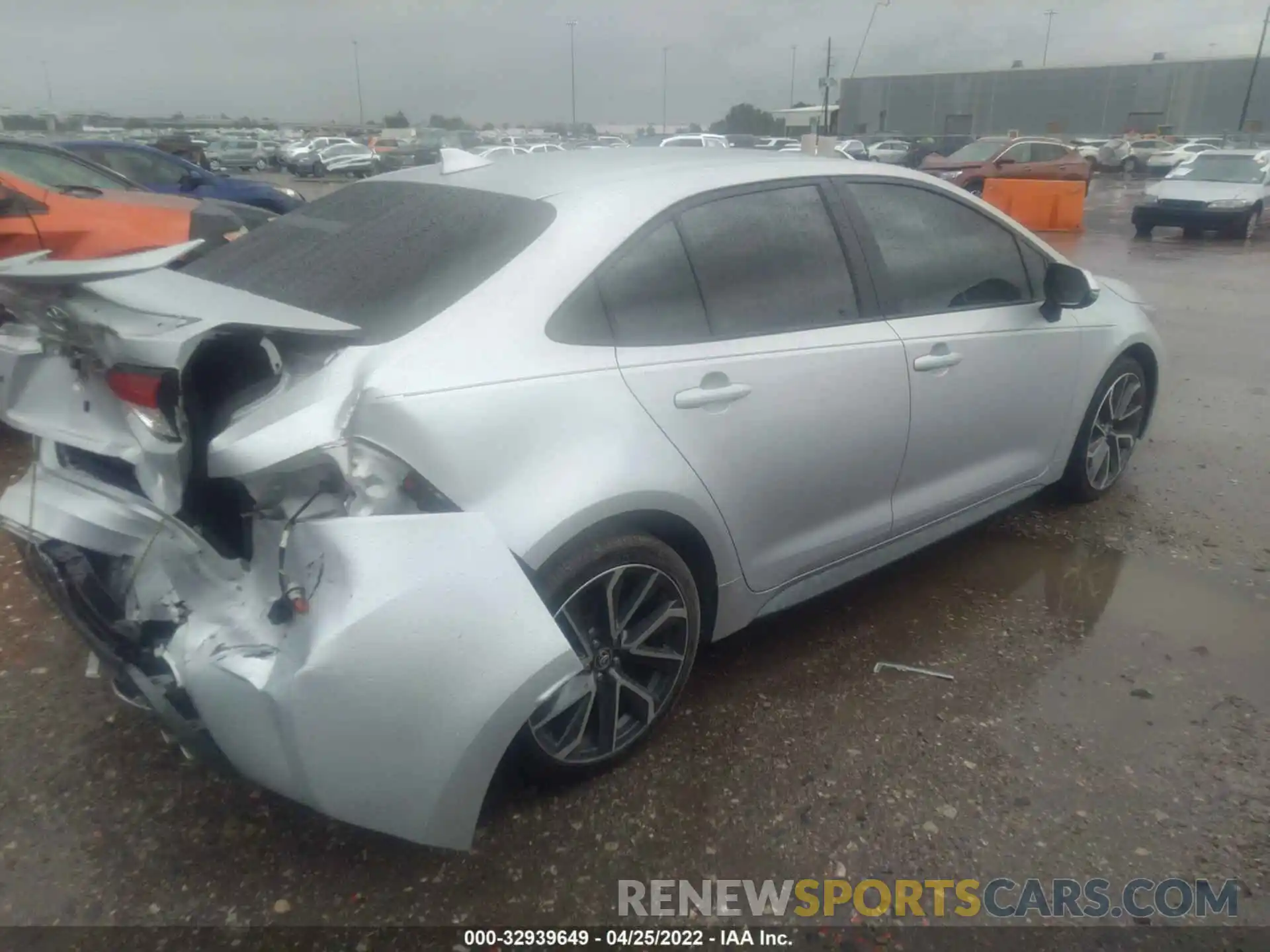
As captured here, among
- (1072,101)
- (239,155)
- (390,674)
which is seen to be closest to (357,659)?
(390,674)

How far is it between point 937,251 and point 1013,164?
18694 millimetres

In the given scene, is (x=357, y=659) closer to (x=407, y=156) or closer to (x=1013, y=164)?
(x=1013, y=164)

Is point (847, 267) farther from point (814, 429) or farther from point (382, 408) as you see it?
point (382, 408)

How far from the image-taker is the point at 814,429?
290 cm

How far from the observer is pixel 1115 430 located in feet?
14.6

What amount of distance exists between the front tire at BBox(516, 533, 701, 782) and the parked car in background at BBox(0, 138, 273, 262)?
338 centimetres

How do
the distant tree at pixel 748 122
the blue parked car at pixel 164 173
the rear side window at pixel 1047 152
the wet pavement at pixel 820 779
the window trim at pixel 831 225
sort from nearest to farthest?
the wet pavement at pixel 820 779
the window trim at pixel 831 225
the blue parked car at pixel 164 173
the rear side window at pixel 1047 152
the distant tree at pixel 748 122

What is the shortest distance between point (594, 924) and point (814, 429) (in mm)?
1509

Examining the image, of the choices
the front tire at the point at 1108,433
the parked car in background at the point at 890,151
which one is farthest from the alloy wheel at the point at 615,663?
the parked car in background at the point at 890,151

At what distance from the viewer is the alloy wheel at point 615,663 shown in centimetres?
246

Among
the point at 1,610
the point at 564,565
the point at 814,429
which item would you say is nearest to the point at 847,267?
the point at 814,429

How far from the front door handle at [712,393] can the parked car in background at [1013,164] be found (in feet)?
60.0

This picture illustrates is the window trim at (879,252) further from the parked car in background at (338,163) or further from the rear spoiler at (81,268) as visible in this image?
the parked car in background at (338,163)

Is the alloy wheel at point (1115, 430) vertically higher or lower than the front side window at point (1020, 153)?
lower
